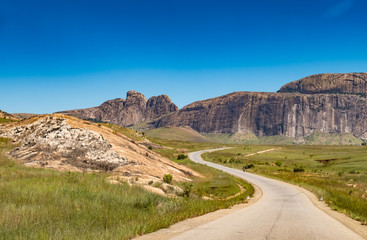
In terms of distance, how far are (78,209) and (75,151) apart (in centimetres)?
1412

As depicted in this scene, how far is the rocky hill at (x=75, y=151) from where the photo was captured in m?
21.6

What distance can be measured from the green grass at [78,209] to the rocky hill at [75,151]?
233 inches

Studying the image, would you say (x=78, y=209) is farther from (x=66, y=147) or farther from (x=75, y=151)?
(x=66, y=147)

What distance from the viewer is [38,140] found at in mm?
24422

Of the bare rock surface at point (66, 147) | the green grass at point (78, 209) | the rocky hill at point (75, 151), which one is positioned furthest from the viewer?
the bare rock surface at point (66, 147)

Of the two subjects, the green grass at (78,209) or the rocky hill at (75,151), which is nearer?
the green grass at (78,209)

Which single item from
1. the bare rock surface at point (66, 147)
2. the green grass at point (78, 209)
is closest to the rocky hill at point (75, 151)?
the bare rock surface at point (66, 147)

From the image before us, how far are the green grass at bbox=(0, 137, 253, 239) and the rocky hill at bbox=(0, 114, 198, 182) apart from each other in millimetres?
5916

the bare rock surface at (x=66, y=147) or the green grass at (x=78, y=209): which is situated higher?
the bare rock surface at (x=66, y=147)

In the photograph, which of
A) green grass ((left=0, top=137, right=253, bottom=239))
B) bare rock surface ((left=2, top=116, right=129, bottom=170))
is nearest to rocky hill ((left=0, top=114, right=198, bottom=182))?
bare rock surface ((left=2, top=116, right=129, bottom=170))

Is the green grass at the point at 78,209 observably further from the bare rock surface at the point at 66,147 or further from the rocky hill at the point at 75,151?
the bare rock surface at the point at 66,147

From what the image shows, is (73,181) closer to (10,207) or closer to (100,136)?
(10,207)

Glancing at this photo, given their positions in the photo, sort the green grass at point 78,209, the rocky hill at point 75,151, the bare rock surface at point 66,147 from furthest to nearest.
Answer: the bare rock surface at point 66,147 → the rocky hill at point 75,151 → the green grass at point 78,209

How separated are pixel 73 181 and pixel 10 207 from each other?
5721 mm
